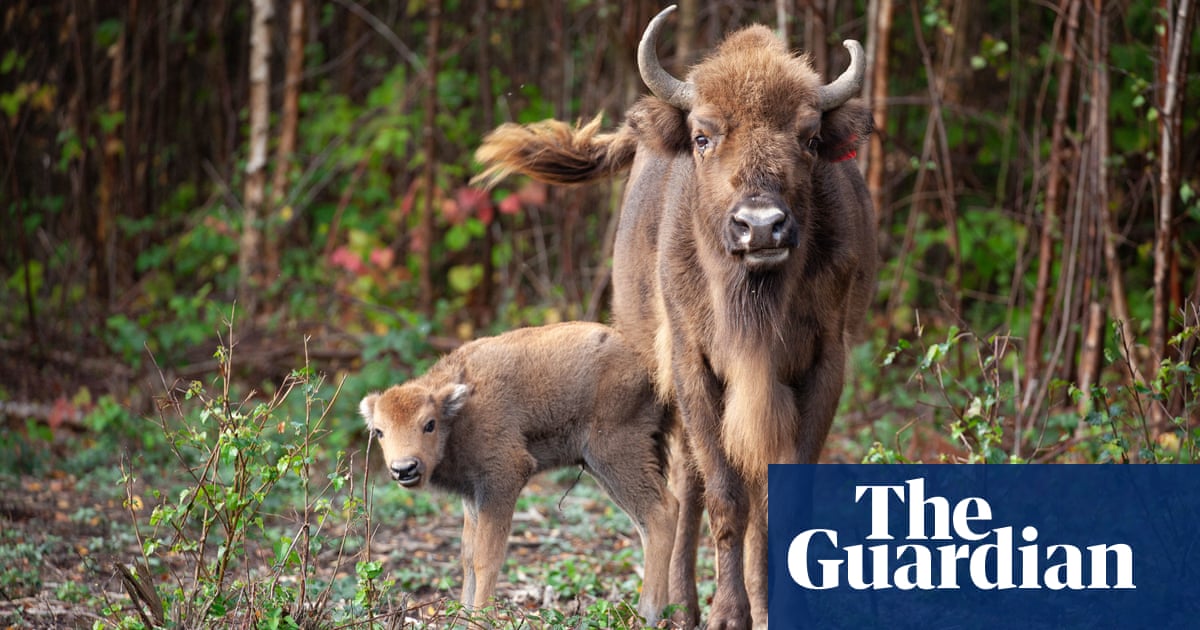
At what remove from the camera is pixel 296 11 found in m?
13.5

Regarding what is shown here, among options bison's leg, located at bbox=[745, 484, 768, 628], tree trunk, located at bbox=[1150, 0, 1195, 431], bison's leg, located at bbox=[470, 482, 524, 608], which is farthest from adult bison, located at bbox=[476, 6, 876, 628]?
tree trunk, located at bbox=[1150, 0, 1195, 431]

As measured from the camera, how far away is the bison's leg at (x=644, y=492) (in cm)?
646

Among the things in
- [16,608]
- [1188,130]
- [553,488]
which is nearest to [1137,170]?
[1188,130]

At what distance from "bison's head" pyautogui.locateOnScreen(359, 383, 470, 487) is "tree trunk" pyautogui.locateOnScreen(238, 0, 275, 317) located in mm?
6989

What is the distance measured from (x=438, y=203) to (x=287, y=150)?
170cm

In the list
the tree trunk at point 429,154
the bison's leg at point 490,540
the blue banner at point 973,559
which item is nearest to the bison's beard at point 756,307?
the blue banner at point 973,559

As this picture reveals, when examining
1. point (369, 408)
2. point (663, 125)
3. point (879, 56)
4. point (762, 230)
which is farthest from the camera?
point (879, 56)

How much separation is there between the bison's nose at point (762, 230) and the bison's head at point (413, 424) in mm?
2039

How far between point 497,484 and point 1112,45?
7.01 metres

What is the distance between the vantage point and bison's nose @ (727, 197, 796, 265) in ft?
16.7

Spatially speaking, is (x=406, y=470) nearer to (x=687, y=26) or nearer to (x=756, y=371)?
(x=756, y=371)

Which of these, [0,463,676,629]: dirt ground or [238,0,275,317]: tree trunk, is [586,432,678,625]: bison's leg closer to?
[0,463,676,629]: dirt ground

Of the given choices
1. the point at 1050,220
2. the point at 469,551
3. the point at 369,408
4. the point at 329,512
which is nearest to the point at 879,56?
the point at 1050,220

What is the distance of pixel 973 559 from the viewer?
18.1 feet
